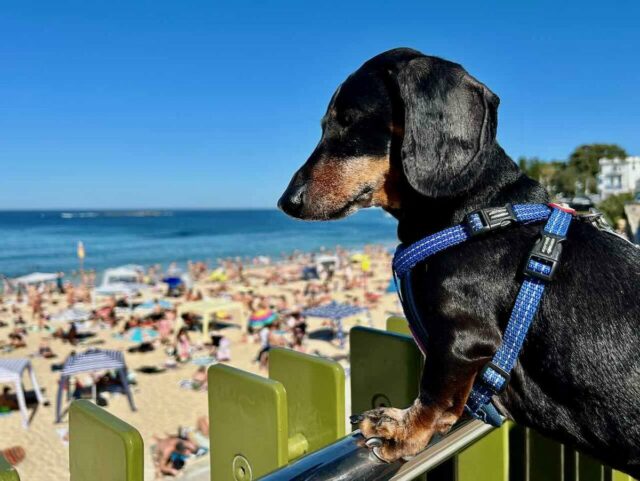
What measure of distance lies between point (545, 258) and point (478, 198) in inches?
11.5

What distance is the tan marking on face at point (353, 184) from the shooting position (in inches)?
64.7

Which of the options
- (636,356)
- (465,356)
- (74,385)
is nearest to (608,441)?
(636,356)

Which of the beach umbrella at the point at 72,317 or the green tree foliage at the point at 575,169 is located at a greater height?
the green tree foliage at the point at 575,169

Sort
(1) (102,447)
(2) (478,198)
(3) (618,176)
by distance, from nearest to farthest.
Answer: (1) (102,447) → (2) (478,198) → (3) (618,176)

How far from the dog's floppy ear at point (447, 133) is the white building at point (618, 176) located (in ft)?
286

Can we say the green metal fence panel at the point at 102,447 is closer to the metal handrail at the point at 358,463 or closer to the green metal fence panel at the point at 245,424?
the metal handrail at the point at 358,463

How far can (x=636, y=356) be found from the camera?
132cm

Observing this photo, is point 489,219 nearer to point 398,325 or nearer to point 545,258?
point 545,258

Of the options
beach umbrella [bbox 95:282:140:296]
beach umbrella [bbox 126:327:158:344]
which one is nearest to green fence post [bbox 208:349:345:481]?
beach umbrella [bbox 126:327:158:344]

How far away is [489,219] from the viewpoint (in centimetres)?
144

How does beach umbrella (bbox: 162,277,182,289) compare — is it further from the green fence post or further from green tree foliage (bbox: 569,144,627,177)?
green tree foliage (bbox: 569,144,627,177)

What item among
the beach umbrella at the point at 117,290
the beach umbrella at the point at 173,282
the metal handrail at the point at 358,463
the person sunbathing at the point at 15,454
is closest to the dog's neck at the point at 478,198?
the metal handrail at the point at 358,463

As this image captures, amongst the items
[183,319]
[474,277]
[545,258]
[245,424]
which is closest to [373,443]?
[245,424]

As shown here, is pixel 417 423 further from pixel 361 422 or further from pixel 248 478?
pixel 248 478
